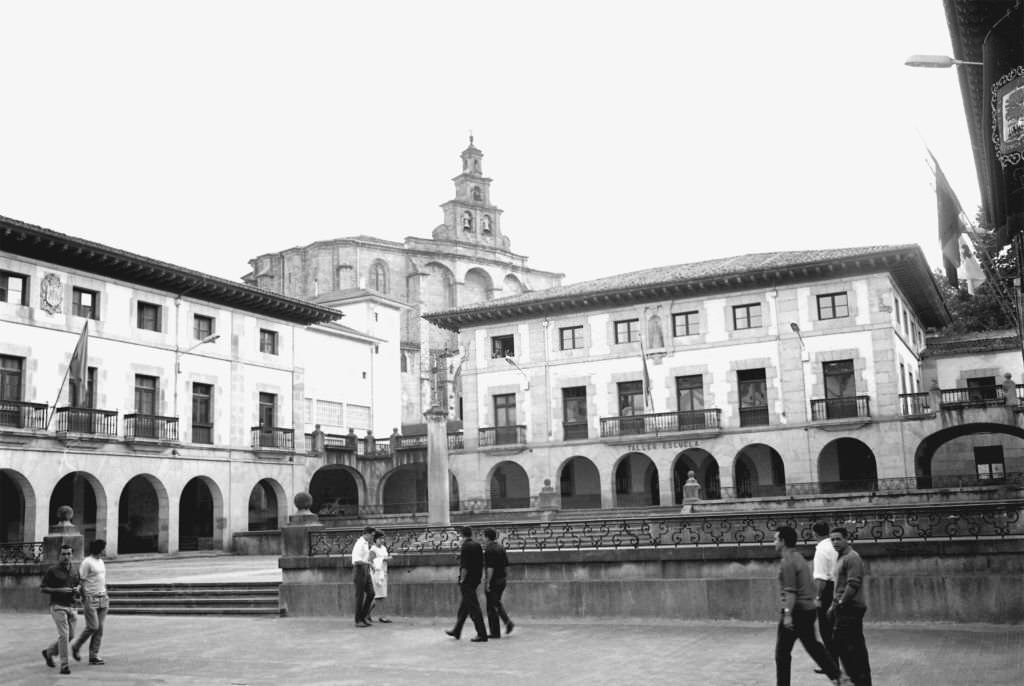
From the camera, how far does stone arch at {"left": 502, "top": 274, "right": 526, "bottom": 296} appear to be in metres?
86.3

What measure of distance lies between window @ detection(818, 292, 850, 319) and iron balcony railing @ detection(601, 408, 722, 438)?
Answer: 5.60 meters

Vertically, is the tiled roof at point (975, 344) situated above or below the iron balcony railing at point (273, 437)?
above

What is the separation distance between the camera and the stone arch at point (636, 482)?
142ft

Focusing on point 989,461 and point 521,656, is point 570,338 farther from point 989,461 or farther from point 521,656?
point 521,656

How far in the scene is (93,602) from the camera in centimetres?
1402

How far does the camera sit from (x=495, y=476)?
4806cm

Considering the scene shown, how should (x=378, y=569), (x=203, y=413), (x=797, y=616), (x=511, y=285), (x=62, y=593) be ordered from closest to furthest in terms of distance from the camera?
(x=797, y=616), (x=62, y=593), (x=378, y=569), (x=203, y=413), (x=511, y=285)

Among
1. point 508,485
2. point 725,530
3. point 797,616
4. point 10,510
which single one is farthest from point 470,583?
point 508,485

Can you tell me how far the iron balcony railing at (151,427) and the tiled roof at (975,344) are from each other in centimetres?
3191

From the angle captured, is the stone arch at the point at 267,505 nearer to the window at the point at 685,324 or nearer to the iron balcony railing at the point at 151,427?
the iron balcony railing at the point at 151,427

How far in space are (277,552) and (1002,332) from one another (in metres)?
32.6

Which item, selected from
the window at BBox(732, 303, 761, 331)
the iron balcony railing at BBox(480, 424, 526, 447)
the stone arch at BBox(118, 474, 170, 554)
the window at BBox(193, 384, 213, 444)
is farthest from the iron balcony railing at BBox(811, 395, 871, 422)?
the stone arch at BBox(118, 474, 170, 554)

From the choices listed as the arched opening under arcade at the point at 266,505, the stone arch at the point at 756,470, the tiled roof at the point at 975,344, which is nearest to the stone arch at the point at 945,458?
the tiled roof at the point at 975,344

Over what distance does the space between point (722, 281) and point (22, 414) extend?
25.7 meters
